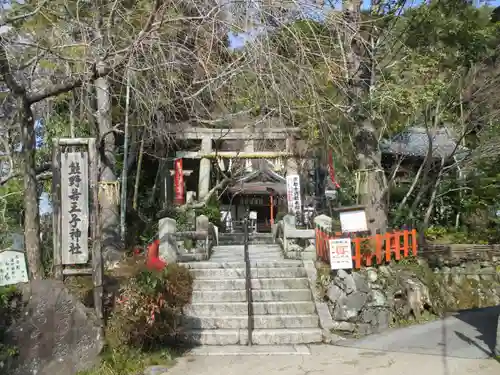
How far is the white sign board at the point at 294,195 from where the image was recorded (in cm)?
2180

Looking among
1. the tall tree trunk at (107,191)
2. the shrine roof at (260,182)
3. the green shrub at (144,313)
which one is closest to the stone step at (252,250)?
the tall tree trunk at (107,191)

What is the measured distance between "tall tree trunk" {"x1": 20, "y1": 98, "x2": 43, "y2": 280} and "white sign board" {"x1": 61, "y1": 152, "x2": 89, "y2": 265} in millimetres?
561

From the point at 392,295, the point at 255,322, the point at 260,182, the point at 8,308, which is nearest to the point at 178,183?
the point at 260,182

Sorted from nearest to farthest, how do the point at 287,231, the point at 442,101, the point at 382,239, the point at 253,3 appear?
the point at 253,3 → the point at 382,239 → the point at 287,231 → the point at 442,101

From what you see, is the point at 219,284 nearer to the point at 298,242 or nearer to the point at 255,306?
the point at 255,306

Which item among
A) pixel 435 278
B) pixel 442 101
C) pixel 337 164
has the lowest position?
pixel 435 278

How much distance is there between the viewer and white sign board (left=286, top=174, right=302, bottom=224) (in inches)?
858

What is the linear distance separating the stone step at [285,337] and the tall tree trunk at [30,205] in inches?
155

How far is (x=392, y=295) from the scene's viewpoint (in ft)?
34.6

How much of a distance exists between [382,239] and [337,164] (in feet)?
29.6

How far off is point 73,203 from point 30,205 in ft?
2.65

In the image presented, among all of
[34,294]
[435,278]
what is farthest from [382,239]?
[34,294]

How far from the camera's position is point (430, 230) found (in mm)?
19719

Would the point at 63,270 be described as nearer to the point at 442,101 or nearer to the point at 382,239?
the point at 382,239
